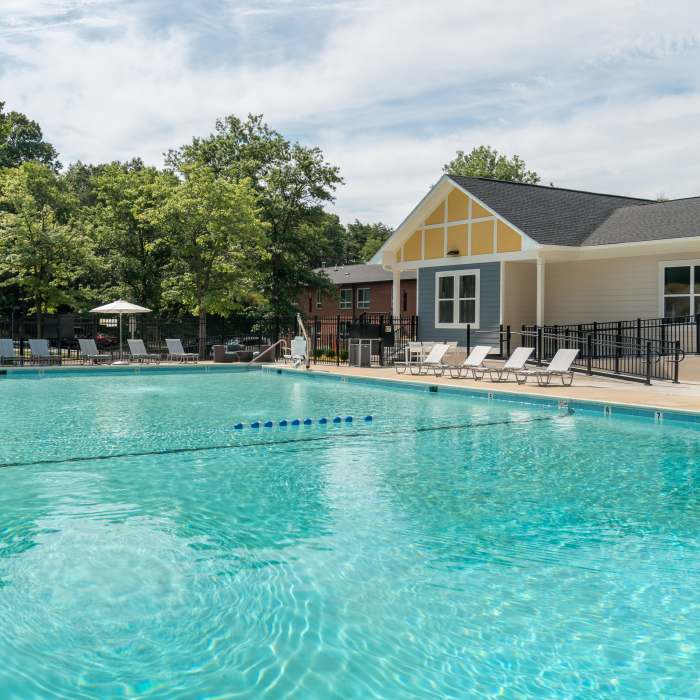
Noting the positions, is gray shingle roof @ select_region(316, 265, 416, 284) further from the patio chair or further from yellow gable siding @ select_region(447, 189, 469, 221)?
the patio chair

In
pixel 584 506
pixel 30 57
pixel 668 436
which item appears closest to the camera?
pixel 584 506

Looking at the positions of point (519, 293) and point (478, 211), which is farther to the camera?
point (478, 211)

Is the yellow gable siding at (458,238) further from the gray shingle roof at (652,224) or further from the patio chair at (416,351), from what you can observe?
the gray shingle roof at (652,224)

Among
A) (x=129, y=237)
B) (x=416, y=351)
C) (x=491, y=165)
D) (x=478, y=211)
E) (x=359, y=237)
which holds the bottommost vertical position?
(x=416, y=351)

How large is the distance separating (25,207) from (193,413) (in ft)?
55.8

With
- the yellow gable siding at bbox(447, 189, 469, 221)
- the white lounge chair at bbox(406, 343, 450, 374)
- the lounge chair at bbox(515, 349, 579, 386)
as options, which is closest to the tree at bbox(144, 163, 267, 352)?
the yellow gable siding at bbox(447, 189, 469, 221)

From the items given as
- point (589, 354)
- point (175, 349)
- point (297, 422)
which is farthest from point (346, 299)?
point (297, 422)

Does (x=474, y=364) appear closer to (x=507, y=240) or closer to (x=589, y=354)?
(x=589, y=354)

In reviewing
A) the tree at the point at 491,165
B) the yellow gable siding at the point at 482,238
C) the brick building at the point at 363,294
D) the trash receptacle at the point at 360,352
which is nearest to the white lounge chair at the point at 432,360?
the trash receptacle at the point at 360,352

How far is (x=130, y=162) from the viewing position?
145ft

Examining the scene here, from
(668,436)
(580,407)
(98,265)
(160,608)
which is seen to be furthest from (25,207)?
(160,608)

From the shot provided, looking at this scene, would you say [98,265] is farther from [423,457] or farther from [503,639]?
[503,639]

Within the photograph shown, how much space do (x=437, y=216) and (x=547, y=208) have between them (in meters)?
3.24

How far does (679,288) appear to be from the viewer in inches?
712
